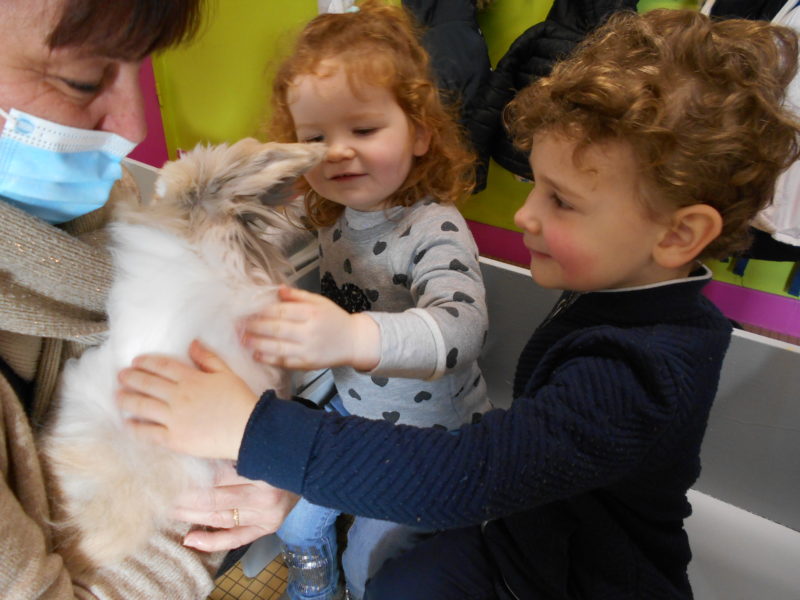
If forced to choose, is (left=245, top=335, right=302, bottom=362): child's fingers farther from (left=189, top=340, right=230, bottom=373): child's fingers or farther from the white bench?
the white bench

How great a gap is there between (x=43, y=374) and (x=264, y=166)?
37 cm

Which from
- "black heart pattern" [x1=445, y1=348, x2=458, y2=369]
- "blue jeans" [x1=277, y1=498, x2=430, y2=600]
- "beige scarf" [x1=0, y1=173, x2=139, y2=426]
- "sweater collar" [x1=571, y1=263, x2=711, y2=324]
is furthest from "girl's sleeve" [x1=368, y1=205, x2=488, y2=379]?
"blue jeans" [x1=277, y1=498, x2=430, y2=600]

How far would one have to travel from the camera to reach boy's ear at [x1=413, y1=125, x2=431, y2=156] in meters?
1.12

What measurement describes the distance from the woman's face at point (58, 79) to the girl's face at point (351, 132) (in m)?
0.41

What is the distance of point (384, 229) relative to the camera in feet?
3.76

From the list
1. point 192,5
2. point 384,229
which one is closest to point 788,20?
point 384,229

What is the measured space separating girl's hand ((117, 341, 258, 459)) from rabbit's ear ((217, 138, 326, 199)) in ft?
0.65

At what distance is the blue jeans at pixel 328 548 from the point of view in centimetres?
119

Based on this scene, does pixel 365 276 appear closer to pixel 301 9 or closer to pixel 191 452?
pixel 191 452

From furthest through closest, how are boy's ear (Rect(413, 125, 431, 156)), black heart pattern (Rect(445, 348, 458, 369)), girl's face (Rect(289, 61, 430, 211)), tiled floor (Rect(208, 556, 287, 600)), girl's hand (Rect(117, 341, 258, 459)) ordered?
tiled floor (Rect(208, 556, 287, 600)) < boy's ear (Rect(413, 125, 431, 156)) < girl's face (Rect(289, 61, 430, 211)) < black heart pattern (Rect(445, 348, 458, 369)) < girl's hand (Rect(117, 341, 258, 459))

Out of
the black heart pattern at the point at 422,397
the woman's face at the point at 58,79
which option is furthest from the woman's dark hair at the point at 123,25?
the black heart pattern at the point at 422,397

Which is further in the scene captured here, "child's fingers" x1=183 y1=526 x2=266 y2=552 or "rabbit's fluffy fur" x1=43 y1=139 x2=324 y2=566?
"child's fingers" x1=183 y1=526 x2=266 y2=552

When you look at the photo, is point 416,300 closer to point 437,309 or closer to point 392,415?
point 437,309

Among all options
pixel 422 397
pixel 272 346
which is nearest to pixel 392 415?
pixel 422 397
